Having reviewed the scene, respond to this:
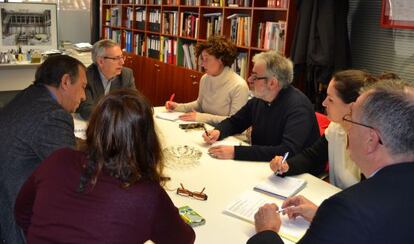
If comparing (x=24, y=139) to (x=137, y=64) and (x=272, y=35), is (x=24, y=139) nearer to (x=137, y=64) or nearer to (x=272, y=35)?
(x=272, y=35)

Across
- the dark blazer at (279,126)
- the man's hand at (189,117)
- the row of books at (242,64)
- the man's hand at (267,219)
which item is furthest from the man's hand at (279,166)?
the row of books at (242,64)

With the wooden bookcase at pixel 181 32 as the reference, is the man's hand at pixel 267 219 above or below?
below

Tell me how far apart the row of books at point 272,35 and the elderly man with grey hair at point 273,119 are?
110 cm

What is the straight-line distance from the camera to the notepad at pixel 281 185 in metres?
1.82

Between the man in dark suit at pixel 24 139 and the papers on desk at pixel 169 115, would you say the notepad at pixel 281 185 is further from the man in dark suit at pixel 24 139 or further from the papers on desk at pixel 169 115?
the papers on desk at pixel 169 115

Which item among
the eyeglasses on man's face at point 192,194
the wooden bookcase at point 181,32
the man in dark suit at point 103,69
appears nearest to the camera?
the eyeglasses on man's face at point 192,194

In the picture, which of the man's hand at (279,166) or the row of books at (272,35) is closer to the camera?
the man's hand at (279,166)

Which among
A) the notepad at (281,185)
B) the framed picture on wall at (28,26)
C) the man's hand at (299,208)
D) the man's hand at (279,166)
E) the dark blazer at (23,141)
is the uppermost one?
the framed picture on wall at (28,26)

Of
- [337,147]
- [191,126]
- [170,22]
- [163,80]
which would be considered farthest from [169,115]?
[170,22]

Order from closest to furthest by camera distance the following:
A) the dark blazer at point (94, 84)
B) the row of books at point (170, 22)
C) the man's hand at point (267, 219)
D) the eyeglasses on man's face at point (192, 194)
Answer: the man's hand at point (267, 219) < the eyeglasses on man's face at point (192, 194) < the dark blazer at point (94, 84) < the row of books at point (170, 22)

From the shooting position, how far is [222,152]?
7.33 ft

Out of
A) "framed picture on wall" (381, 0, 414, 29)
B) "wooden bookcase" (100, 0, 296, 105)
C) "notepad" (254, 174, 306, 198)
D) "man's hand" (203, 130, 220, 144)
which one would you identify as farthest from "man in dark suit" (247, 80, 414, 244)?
"wooden bookcase" (100, 0, 296, 105)

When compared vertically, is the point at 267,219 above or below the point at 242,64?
below

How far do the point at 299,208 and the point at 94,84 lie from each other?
2030 millimetres
